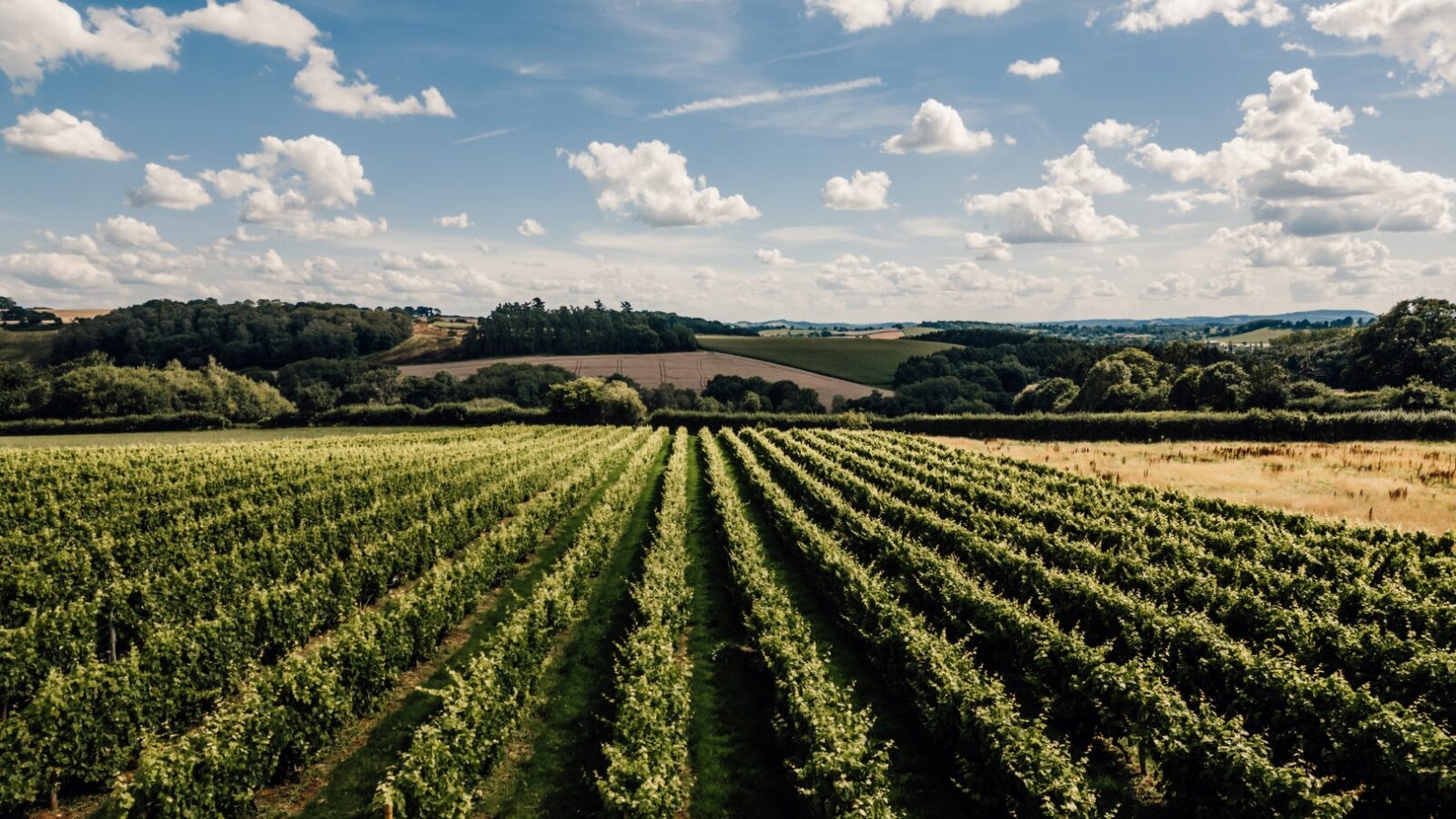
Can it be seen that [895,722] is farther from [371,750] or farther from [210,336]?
[210,336]

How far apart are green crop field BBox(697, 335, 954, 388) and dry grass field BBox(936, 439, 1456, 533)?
3089 inches

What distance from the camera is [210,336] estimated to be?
12194 centimetres

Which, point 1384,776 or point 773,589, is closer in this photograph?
point 1384,776

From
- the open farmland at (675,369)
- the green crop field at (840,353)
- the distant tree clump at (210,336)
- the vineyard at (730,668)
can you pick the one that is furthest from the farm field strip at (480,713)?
the distant tree clump at (210,336)

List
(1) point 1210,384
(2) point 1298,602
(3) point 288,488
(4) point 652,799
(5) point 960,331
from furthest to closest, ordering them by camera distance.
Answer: (5) point 960,331 < (1) point 1210,384 < (3) point 288,488 < (2) point 1298,602 < (4) point 652,799

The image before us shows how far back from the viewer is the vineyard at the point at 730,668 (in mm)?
9664

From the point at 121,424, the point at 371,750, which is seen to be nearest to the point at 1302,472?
the point at 371,750

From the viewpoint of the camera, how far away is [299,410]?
263 feet

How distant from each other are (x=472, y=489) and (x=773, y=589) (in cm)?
2053

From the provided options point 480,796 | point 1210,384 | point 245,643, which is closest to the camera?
point 480,796

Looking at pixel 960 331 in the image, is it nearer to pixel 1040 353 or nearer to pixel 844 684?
pixel 1040 353

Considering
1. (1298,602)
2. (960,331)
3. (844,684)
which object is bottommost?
(844,684)

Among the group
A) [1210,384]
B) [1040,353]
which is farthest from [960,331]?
[1210,384]

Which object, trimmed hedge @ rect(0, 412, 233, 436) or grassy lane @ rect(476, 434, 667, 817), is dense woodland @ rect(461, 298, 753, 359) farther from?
grassy lane @ rect(476, 434, 667, 817)
